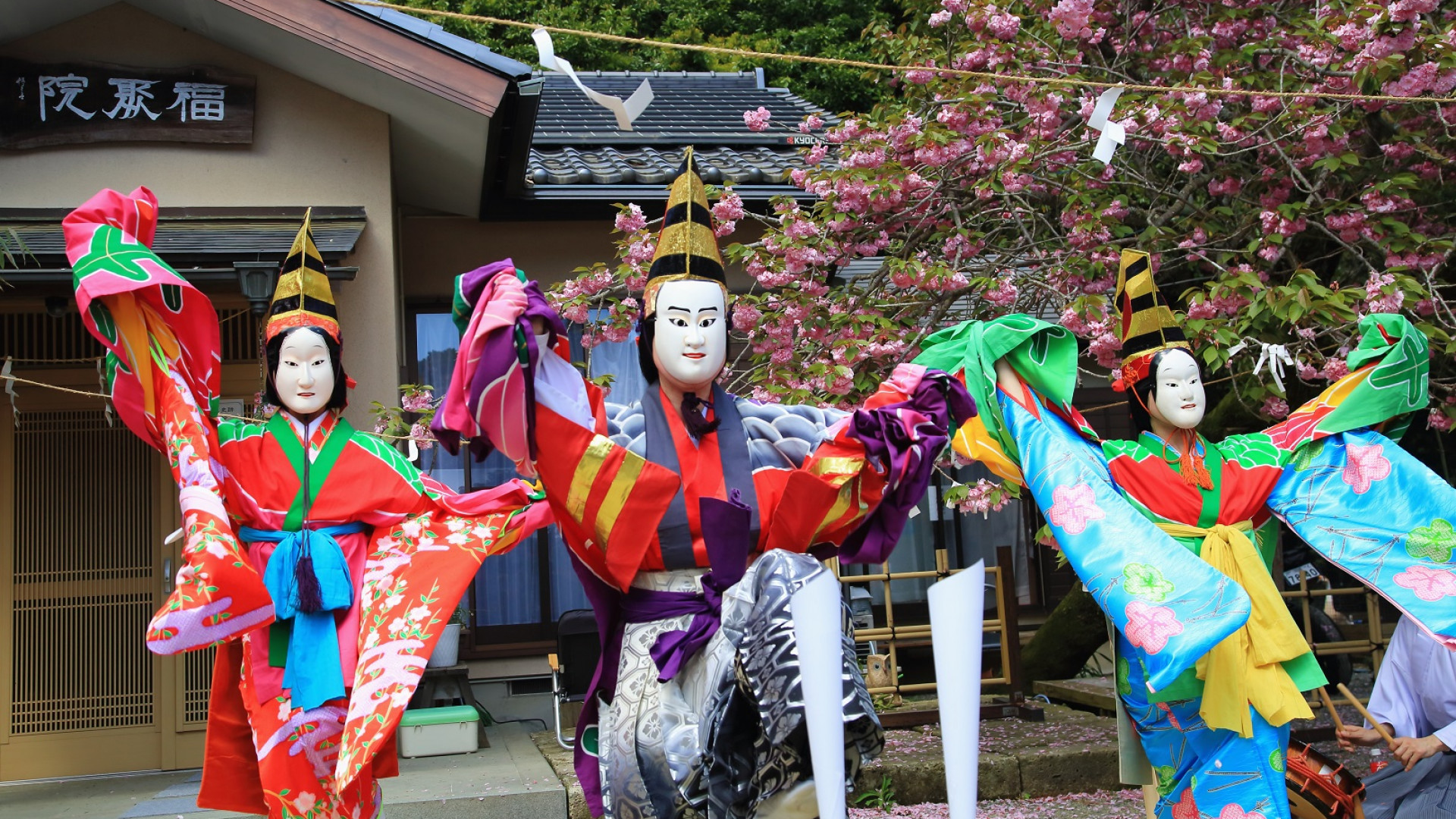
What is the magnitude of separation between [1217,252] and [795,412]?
3353 mm

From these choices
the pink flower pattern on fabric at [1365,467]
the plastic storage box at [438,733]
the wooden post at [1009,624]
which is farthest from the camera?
the wooden post at [1009,624]

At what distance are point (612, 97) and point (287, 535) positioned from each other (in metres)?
1.70

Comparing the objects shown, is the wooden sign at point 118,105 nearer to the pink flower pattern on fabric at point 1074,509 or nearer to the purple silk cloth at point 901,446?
the purple silk cloth at point 901,446

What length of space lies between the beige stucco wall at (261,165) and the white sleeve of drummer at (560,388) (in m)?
4.14

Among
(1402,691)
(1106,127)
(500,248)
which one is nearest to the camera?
(1402,691)

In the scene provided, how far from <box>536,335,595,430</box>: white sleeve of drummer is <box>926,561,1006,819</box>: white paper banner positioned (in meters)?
1.52

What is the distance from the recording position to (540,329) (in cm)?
315

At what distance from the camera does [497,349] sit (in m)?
3.05

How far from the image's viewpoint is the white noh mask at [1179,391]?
4352mm

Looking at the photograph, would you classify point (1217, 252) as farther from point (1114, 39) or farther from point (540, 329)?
point (540, 329)

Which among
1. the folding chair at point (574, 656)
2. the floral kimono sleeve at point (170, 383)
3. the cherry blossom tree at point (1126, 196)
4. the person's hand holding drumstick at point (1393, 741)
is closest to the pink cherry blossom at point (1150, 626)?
the person's hand holding drumstick at point (1393, 741)

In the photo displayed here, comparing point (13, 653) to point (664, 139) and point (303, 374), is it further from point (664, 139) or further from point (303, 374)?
point (664, 139)

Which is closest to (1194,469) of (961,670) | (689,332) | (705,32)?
(689,332)

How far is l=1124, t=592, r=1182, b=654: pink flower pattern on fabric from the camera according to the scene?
145 inches
